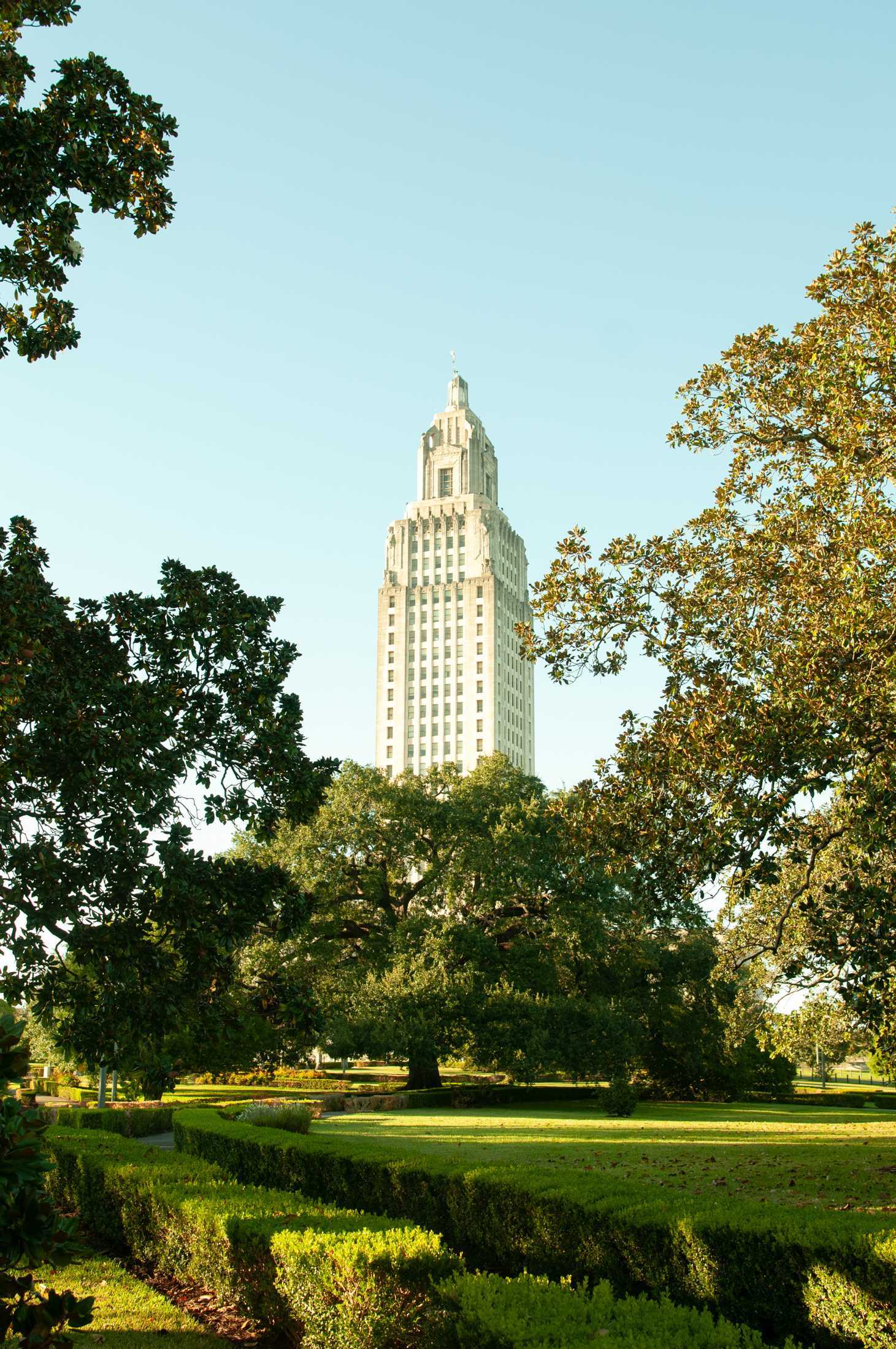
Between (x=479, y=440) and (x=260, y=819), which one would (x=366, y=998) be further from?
(x=479, y=440)

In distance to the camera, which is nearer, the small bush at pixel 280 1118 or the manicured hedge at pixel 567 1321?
the manicured hedge at pixel 567 1321

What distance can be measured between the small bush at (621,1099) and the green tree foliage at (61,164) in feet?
99.0

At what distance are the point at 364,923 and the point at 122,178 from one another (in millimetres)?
35726

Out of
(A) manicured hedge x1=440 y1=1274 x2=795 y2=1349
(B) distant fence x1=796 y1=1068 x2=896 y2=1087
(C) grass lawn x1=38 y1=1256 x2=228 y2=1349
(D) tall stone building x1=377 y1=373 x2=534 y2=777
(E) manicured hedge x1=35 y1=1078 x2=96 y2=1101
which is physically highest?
(D) tall stone building x1=377 y1=373 x2=534 y2=777

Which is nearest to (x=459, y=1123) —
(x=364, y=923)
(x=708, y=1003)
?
(x=364, y=923)

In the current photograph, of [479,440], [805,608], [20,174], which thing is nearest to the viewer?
[20,174]

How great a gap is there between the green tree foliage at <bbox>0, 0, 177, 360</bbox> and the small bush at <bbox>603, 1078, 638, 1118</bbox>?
30.2 m

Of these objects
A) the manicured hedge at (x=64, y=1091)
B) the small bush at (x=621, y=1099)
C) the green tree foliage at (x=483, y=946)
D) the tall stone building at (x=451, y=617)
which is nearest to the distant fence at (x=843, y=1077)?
the green tree foliage at (x=483, y=946)

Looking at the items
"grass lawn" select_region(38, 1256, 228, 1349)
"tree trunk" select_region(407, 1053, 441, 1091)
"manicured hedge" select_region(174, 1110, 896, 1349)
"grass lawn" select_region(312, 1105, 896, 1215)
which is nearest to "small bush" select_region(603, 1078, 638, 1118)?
"grass lawn" select_region(312, 1105, 896, 1215)

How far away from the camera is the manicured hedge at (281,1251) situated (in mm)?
7680

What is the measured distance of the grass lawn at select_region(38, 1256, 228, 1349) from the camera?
8.98 metres

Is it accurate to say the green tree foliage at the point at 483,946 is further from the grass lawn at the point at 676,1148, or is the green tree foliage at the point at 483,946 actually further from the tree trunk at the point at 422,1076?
the grass lawn at the point at 676,1148

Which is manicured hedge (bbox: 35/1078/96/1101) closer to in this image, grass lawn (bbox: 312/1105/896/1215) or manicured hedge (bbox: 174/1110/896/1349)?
grass lawn (bbox: 312/1105/896/1215)

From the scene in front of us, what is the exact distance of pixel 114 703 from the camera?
11180 millimetres
